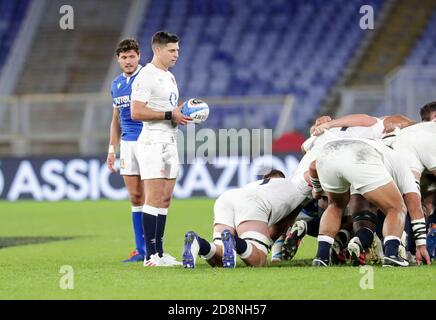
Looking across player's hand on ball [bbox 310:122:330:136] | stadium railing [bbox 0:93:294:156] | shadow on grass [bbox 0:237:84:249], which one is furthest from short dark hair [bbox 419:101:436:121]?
stadium railing [bbox 0:93:294:156]

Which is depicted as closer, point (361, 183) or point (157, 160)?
point (361, 183)

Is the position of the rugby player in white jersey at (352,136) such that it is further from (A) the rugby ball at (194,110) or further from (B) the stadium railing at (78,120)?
(B) the stadium railing at (78,120)

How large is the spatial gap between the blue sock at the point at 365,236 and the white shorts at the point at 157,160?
187 cm

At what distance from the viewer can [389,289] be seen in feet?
25.0

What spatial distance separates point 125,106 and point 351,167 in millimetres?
→ 2766

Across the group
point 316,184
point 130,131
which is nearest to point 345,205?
point 316,184

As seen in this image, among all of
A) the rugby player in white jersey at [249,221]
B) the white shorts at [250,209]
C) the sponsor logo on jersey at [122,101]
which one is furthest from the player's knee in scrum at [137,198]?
the white shorts at [250,209]

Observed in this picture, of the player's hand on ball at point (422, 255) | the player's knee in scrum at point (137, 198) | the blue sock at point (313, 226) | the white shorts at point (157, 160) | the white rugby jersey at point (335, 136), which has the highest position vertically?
the white rugby jersey at point (335, 136)

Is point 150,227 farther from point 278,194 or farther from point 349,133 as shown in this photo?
point 349,133

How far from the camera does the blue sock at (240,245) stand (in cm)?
922

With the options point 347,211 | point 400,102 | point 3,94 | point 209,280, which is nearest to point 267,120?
point 400,102

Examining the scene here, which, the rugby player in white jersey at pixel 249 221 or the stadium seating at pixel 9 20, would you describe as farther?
the stadium seating at pixel 9 20

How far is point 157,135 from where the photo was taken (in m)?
9.95

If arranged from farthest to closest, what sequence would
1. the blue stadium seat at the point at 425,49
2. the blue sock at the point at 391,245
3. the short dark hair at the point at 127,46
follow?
the blue stadium seat at the point at 425,49 < the short dark hair at the point at 127,46 < the blue sock at the point at 391,245
